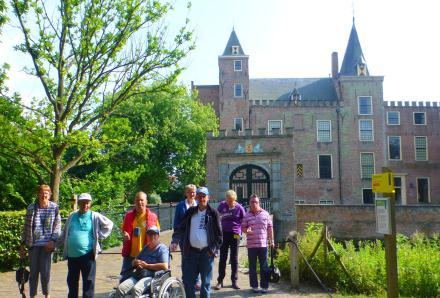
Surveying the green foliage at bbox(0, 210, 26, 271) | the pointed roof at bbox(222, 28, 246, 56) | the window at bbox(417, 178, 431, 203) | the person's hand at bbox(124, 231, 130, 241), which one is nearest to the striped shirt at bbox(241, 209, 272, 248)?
the person's hand at bbox(124, 231, 130, 241)

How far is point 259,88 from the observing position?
39.8 meters

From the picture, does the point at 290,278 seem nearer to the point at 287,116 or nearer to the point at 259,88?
the point at 287,116

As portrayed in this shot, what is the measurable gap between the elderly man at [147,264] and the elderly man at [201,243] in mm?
389

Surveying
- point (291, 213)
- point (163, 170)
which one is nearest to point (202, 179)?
point (163, 170)

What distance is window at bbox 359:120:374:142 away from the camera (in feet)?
121

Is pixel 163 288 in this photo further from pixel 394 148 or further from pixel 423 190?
pixel 423 190

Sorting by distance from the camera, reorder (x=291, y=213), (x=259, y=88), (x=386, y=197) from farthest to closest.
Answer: (x=259, y=88) < (x=291, y=213) < (x=386, y=197)

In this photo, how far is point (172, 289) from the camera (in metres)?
5.71

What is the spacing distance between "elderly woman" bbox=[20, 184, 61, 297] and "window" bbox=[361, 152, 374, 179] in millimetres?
32684

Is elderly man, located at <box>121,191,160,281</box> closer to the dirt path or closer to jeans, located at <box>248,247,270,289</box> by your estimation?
the dirt path

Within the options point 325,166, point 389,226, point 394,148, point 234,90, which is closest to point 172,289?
point 389,226

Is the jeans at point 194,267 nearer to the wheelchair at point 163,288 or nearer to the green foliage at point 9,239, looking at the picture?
the wheelchair at point 163,288

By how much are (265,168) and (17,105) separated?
51.2 feet

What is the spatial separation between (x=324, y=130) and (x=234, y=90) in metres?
7.94
